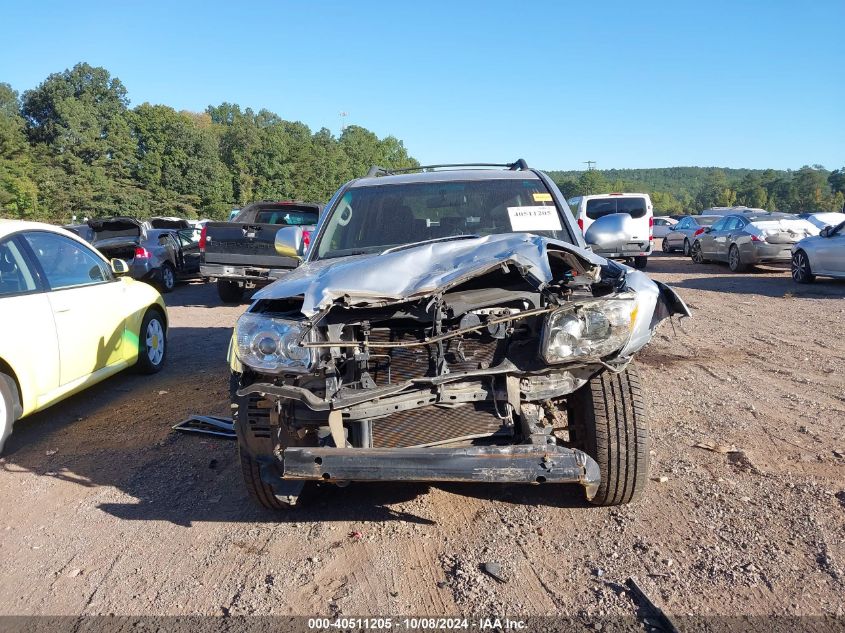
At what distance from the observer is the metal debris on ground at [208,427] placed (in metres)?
4.13

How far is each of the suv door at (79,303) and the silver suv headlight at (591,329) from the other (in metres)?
4.10

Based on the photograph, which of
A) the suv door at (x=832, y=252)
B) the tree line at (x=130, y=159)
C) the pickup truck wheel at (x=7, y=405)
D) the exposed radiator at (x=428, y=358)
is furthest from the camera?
the tree line at (x=130, y=159)

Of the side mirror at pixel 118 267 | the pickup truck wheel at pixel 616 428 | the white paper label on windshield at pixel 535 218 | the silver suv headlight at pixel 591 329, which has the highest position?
the white paper label on windshield at pixel 535 218

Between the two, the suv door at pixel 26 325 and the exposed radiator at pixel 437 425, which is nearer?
the exposed radiator at pixel 437 425

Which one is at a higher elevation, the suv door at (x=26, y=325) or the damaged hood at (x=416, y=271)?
the damaged hood at (x=416, y=271)

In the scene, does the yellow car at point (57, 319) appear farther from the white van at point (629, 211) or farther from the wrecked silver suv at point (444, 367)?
the white van at point (629, 211)

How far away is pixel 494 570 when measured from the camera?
3.00m

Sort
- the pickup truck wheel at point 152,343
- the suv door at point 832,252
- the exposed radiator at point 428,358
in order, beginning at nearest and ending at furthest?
1. the exposed radiator at point 428,358
2. the pickup truck wheel at point 152,343
3. the suv door at point 832,252

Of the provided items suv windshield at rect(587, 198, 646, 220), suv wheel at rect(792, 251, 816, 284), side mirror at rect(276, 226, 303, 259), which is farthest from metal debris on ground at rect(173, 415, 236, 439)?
suv windshield at rect(587, 198, 646, 220)

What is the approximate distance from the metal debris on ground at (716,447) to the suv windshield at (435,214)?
5.69 ft

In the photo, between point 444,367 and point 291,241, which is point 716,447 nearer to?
point 444,367

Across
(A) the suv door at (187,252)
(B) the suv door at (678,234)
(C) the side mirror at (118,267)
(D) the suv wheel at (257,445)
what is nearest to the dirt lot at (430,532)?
(D) the suv wheel at (257,445)

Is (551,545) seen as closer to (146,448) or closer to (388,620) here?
(388,620)

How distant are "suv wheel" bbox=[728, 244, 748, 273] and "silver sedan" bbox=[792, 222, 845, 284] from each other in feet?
9.35
